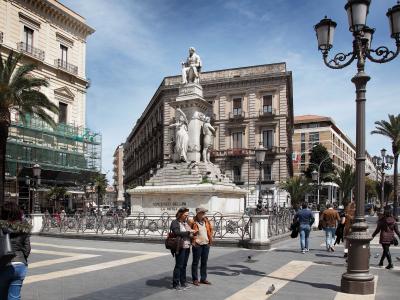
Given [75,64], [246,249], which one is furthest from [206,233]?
[75,64]

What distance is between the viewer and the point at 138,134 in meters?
96.7

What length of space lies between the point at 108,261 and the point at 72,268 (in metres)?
1.37

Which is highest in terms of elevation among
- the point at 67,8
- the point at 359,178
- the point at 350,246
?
the point at 67,8

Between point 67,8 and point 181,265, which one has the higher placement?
point 67,8

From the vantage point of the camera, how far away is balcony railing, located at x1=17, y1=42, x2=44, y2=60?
33.3 meters

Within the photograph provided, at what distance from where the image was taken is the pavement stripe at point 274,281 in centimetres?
777

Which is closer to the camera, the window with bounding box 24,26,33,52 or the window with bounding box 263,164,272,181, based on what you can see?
the window with bounding box 24,26,33,52

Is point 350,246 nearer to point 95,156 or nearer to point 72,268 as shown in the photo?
point 72,268

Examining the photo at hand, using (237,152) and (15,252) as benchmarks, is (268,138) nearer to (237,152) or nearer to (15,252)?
(237,152)

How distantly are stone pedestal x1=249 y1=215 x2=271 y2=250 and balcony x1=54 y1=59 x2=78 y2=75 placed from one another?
1072 inches

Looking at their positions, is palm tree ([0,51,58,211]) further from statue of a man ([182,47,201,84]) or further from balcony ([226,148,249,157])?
balcony ([226,148,249,157])

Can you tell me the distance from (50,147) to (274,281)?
99.4ft

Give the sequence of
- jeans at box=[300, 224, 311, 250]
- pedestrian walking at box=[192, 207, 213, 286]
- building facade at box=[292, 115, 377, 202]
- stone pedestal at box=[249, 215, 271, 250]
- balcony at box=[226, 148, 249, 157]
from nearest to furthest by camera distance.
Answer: pedestrian walking at box=[192, 207, 213, 286], jeans at box=[300, 224, 311, 250], stone pedestal at box=[249, 215, 271, 250], balcony at box=[226, 148, 249, 157], building facade at box=[292, 115, 377, 202]

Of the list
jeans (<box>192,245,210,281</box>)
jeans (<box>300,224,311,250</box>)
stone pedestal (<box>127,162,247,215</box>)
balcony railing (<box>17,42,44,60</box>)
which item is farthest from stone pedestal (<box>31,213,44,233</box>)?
balcony railing (<box>17,42,44,60</box>)
